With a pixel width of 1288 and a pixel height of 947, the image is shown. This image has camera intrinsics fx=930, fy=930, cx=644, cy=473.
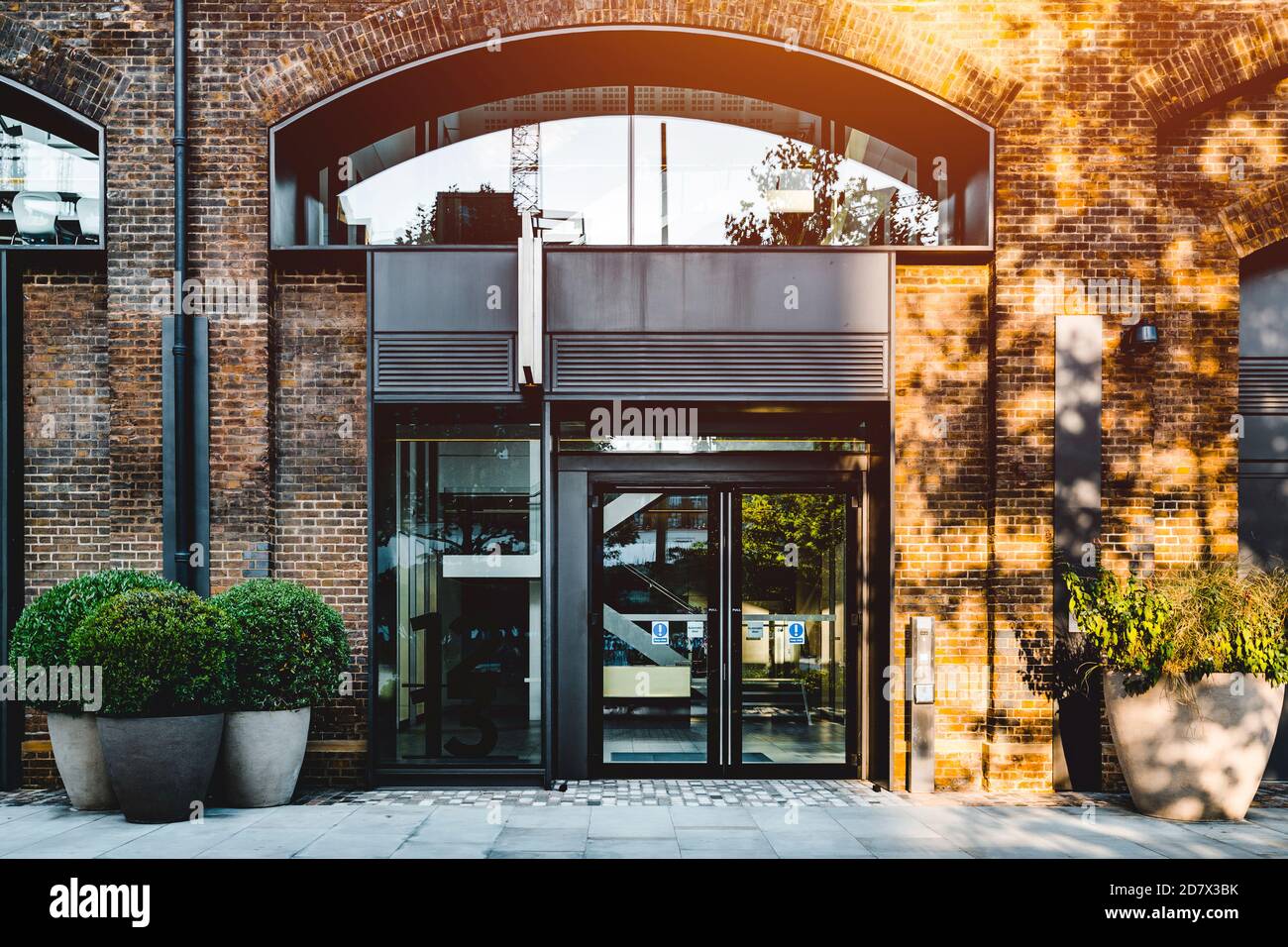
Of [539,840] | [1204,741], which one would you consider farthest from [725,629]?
[1204,741]

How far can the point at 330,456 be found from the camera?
27.2 feet

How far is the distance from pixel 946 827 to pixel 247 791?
5.39 m

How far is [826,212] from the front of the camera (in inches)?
344

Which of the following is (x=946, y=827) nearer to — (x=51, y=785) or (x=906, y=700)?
(x=906, y=700)

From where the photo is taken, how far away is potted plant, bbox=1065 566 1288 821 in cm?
705

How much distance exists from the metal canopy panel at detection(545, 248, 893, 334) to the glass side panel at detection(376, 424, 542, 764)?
4.40ft

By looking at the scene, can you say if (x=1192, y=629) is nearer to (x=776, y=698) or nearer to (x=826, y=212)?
(x=776, y=698)

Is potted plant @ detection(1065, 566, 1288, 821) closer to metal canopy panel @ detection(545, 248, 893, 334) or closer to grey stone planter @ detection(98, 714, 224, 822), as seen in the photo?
metal canopy panel @ detection(545, 248, 893, 334)

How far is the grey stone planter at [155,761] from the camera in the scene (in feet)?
22.2

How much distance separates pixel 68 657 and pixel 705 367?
5536 millimetres

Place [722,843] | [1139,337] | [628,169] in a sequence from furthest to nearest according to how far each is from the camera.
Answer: [628,169]
[1139,337]
[722,843]

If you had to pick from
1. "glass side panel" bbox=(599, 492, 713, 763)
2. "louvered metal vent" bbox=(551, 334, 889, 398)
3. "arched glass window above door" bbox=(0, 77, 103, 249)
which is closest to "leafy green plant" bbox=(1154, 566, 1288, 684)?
"louvered metal vent" bbox=(551, 334, 889, 398)

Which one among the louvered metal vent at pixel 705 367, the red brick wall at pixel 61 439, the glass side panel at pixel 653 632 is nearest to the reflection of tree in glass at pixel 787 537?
the glass side panel at pixel 653 632
